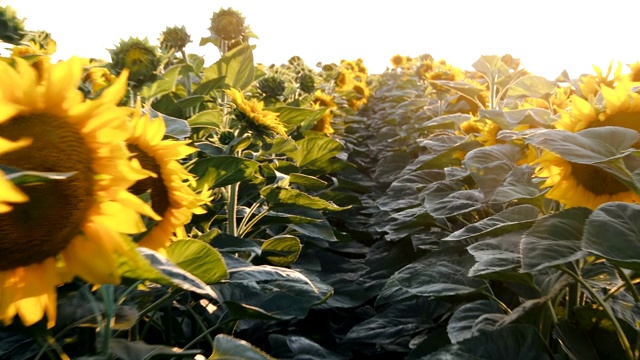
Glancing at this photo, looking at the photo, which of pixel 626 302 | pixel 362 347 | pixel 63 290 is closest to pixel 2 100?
pixel 63 290

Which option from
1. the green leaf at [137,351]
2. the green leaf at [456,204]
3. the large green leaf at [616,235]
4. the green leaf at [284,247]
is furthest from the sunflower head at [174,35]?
the large green leaf at [616,235]

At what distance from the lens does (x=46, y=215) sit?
61 centimetres

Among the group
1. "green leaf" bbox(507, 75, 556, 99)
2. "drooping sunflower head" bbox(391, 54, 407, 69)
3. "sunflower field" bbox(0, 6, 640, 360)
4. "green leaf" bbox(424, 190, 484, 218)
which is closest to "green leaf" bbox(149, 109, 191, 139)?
"sunflower field" bbox(0, 6, 640, 360)

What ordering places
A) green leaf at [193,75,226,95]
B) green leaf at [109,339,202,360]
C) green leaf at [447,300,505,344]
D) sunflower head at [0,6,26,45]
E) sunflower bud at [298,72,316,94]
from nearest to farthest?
1. green leaf at [109,339,202,360]
2. green leaf at [447,300,505,344]
3. sunflower head at [0,6,26,45]
4. green leaf at [193,75,226,95]
5. sunflower bud at [298,72,316,94]

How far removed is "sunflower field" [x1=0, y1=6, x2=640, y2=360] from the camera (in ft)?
2.12

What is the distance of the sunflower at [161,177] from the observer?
2.96 feet

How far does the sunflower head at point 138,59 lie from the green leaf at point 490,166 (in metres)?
0.78

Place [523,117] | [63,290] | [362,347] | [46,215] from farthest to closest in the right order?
[362,347] → [523,117] → [63,290] → [46,215]

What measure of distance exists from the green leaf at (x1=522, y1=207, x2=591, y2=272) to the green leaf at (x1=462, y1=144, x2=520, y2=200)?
444mm

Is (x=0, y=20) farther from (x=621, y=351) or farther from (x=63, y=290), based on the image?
(x=621, y=351)

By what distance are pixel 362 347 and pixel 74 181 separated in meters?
1.37

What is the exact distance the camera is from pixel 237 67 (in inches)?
83.0

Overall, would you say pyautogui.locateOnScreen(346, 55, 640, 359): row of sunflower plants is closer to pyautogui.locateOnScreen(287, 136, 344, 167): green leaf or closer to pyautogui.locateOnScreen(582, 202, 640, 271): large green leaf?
pyautogui.locateOnScreen(582, 202, 640, 271): large green leaf

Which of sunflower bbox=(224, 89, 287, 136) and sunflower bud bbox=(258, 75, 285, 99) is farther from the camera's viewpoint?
sunflower bud bbox=(258, 75, 285, 99)
